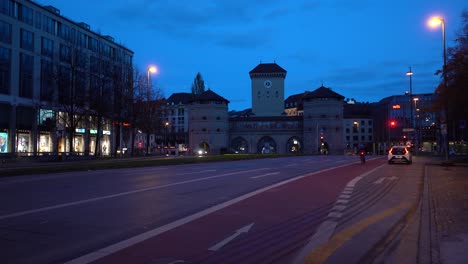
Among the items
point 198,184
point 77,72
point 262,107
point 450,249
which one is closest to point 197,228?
point 450,249

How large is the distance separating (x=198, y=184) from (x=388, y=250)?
10.4 m

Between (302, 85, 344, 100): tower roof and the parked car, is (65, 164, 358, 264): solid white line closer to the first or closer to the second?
the parked car

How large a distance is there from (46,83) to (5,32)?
30.7 ft

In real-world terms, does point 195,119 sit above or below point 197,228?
above

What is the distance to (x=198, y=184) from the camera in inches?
646

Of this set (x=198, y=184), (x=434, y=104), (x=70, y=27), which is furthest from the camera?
(x=70, y=27)

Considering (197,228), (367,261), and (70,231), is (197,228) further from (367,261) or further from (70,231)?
(367,261)

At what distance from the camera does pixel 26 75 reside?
59.4 m

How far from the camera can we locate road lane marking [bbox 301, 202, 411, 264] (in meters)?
6.11

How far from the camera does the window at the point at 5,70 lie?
55.0m

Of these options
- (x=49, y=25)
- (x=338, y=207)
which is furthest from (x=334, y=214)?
(x=49, y=25)

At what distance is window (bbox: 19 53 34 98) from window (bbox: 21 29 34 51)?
131 cm

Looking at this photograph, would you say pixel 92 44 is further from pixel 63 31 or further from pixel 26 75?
pixel 26 75

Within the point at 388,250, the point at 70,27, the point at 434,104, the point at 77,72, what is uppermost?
the point at 70,27
